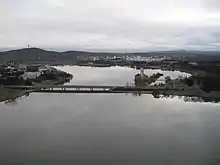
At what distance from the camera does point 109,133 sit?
13.2 ft

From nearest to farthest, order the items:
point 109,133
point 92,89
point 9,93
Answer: point 109,133 < point 9,93 < point 92,89

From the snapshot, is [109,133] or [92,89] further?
[92,89]

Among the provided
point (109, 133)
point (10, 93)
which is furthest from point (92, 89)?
point (109, 133)

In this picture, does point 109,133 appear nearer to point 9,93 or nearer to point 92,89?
point 9,93

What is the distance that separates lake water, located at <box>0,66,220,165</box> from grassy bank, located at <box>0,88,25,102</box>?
656mm

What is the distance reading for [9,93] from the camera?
291 inches

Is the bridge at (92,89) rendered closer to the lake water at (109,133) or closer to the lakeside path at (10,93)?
the lakeside path at (10,93)

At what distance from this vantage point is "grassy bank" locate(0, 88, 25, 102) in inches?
269

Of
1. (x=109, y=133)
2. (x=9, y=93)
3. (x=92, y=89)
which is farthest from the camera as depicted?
(x=92, y=89)

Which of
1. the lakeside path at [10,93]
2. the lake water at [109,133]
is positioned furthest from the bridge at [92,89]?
the lake water at [109,133]

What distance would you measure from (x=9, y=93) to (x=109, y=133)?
12.8ft

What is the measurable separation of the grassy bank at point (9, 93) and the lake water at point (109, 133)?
66 cm

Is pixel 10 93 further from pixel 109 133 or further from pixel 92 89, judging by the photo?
pixel 109 133

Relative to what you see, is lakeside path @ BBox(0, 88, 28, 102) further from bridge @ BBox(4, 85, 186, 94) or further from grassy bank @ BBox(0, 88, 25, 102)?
bridge @ BBox(4, 85, 186, 94)
